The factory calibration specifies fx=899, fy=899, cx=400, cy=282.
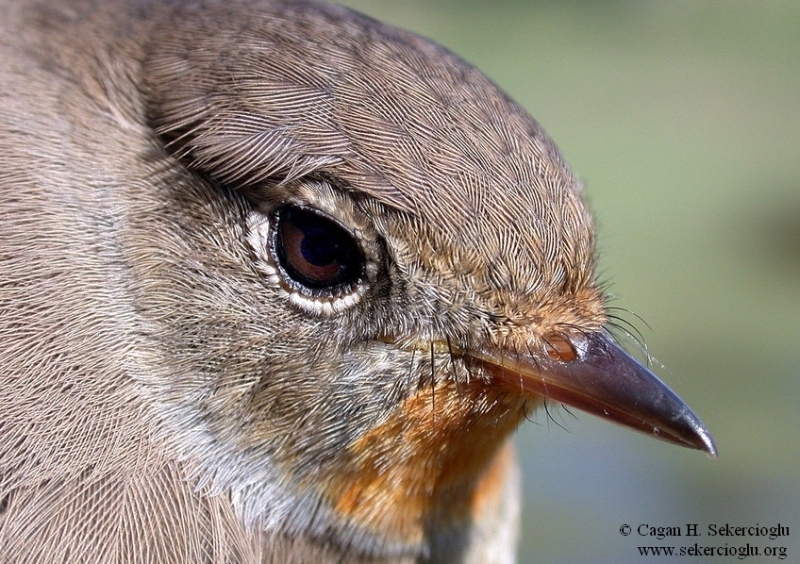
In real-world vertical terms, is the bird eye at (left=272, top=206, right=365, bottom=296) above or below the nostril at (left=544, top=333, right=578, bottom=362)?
above

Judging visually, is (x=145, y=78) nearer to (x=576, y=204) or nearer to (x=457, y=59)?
(x=457, y=59)

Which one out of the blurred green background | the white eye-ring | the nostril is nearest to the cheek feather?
the nostril

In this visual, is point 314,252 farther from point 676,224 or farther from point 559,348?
point 676,224

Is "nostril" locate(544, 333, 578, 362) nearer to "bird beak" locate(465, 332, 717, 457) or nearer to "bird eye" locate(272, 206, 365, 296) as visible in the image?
"bird beak" locate(465, 332, 717, 457)

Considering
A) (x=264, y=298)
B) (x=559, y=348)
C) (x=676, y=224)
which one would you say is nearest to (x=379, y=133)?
(x=264, y=298)

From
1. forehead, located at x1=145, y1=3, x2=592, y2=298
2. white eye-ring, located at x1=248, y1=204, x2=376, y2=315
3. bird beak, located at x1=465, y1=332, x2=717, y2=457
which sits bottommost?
bird beak, located at x1=465, y1=332, x2=717, y2=457

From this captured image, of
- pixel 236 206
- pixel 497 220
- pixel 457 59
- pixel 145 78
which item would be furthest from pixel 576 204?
pixel 145 78

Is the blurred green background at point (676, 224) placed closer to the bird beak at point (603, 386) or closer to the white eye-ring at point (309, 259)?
the bird beak at point (603, 386)

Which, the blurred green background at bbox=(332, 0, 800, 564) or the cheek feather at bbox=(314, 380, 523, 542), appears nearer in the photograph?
the cheek feather at bbox=(314, 380, 523, 542)
